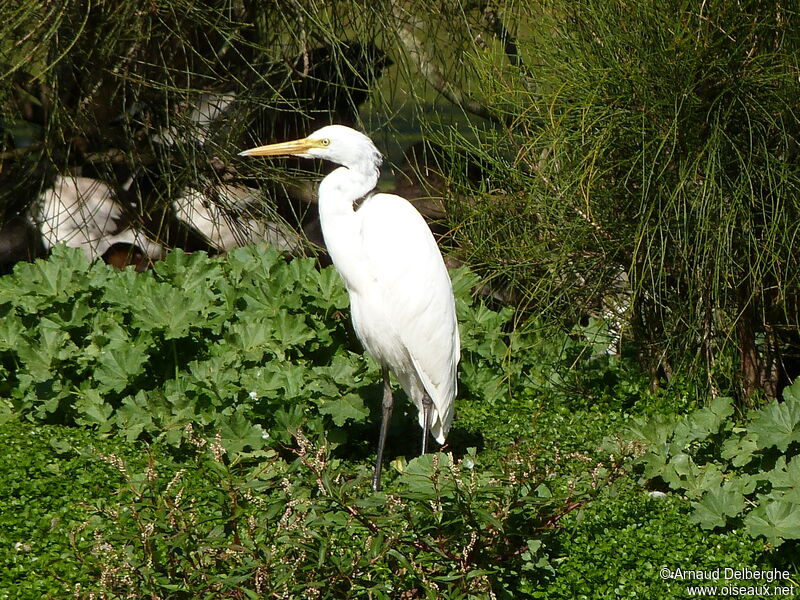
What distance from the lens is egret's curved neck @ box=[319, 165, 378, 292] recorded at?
2.88 meters

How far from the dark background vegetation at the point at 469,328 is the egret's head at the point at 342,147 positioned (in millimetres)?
585

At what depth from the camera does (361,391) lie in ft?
10.7

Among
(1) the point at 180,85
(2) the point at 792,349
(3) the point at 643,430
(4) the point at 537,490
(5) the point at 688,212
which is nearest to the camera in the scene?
(4) the point at 537,490

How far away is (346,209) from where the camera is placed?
2.88m

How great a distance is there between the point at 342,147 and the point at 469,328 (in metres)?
1.14

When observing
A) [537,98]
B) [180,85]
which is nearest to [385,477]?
[537,98]

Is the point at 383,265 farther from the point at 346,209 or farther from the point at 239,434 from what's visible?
the point at 239,434

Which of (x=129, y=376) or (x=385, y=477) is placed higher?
(x=129, y=376)

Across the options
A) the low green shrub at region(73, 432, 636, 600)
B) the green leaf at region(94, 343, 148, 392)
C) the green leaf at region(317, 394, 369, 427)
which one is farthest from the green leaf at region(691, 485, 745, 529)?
the green leaf at region(94, 343, 148, 392)

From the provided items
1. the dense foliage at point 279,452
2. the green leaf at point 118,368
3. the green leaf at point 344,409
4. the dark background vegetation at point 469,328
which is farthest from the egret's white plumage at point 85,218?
the green leaf at point 344,409

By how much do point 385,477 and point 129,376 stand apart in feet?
2.87

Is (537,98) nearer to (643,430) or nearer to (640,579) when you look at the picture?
(643,430)

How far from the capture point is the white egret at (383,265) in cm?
286

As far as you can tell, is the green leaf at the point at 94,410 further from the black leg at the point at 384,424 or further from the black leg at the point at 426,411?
the black leg at the point at 426,411
